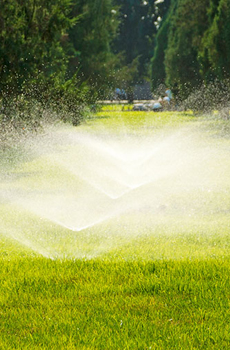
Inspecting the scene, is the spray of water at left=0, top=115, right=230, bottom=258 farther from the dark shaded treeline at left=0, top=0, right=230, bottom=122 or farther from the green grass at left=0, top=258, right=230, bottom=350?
the dark shaded treeline at left=0, top=0, right=230, bottom=122

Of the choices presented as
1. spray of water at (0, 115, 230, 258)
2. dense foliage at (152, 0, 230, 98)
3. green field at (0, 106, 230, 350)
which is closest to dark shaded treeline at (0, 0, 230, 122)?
dense foliage at (152, 0, 230, 98)

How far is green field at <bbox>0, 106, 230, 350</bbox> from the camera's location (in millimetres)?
3525

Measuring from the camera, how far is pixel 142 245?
5711 mm

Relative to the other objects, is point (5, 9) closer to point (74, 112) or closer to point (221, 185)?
point (221, 185)

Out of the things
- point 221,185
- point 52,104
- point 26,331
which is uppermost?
point 26,331

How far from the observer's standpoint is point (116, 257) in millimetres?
5223

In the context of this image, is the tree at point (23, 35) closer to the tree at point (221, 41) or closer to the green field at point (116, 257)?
the green field at point (116, 257)

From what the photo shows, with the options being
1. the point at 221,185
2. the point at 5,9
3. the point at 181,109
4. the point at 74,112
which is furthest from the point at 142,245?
the point at 181,109

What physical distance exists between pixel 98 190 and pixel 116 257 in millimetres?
4354

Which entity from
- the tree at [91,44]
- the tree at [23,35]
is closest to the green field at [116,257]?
the tree at [23,35]

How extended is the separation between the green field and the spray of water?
2 centimetres

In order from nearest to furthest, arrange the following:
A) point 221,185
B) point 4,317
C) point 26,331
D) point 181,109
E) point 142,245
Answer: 1. point 26,331
2. point 4,317
3. point 142,245
4. point 221,185
5. point 181,109

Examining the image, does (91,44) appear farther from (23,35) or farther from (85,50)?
(23,35)

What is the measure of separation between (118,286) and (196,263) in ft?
3.06
